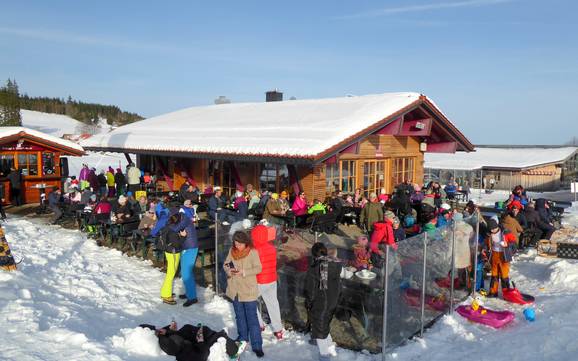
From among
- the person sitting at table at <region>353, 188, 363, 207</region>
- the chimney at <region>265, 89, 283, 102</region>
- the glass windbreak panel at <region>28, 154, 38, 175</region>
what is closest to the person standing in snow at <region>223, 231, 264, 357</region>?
the person sitting at table at <region>353, 188, 363, 207</region>

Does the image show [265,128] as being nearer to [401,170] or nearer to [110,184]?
[401,170]

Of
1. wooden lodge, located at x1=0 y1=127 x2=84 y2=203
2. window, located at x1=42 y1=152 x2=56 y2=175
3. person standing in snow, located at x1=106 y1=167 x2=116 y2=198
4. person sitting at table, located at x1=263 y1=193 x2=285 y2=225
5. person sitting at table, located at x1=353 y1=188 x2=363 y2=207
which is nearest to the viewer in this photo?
person sitting at table, located at x1=263 y1=193 x2=285 y2=225

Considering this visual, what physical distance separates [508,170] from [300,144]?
25.1 meters

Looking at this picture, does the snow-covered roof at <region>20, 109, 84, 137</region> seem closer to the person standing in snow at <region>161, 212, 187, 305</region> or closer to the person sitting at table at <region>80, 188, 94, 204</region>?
the person sitting at table at <region>80, 188, 94, 204</region>

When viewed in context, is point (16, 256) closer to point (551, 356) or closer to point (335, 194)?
point (335, 194)

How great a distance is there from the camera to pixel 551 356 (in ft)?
17.2

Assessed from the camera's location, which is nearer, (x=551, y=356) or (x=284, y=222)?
(x=551, y=356)

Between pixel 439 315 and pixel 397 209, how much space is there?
5616 mm

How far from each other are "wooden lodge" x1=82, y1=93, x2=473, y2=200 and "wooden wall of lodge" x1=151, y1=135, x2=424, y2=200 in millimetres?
29

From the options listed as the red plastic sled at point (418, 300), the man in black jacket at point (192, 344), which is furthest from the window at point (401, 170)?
the man in black jacket at point (192, 344)

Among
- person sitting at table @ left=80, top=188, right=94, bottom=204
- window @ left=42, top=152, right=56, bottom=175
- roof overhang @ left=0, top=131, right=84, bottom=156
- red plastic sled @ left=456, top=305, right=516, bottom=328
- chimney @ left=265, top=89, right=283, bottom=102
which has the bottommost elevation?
red plastic sled @ left=456, top=305, right=516, bottom=328

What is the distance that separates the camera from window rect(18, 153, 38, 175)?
15180mm

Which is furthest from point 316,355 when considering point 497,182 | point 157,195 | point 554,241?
point 497,182

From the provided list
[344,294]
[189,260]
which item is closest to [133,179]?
[189,260]
